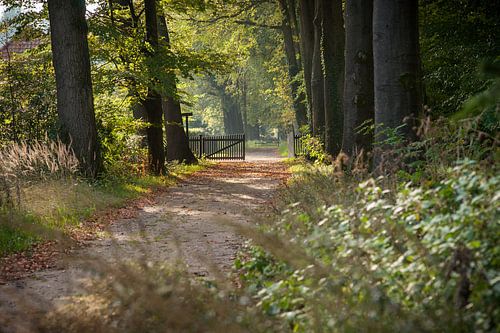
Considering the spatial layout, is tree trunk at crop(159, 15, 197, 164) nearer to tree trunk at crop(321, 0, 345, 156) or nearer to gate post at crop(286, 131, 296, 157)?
tree trunk at crop(321, 0, 345, 156)

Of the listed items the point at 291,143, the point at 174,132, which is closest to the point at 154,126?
the point at 174,132

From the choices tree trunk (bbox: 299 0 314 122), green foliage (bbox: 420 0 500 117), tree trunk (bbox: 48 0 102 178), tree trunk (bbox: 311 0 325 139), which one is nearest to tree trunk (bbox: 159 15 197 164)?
tree trunk (bbox: 299 0 314 122)

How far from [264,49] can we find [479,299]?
39923mm

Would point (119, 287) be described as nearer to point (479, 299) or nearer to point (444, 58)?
point (479, 299)

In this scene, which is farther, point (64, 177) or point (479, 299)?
point (64, 177)

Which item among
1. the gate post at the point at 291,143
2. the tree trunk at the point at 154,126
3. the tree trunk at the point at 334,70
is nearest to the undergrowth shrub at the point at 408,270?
the tree trunk at the point at 334,70

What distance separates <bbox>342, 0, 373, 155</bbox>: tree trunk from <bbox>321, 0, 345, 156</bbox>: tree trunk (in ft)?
12.5

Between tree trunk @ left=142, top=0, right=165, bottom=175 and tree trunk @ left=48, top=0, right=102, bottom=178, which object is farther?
tree trunk @ left=142, top=0, right=165, bottom=175

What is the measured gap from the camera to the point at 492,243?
13.9ft

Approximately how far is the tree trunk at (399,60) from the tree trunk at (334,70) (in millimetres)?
8557

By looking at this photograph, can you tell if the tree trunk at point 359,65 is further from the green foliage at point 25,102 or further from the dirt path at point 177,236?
the green foliage at point 25,102

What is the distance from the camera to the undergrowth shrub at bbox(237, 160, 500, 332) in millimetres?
3975

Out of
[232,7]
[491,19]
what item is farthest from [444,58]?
[232,7]

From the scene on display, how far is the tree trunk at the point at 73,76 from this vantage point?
15.0 m
